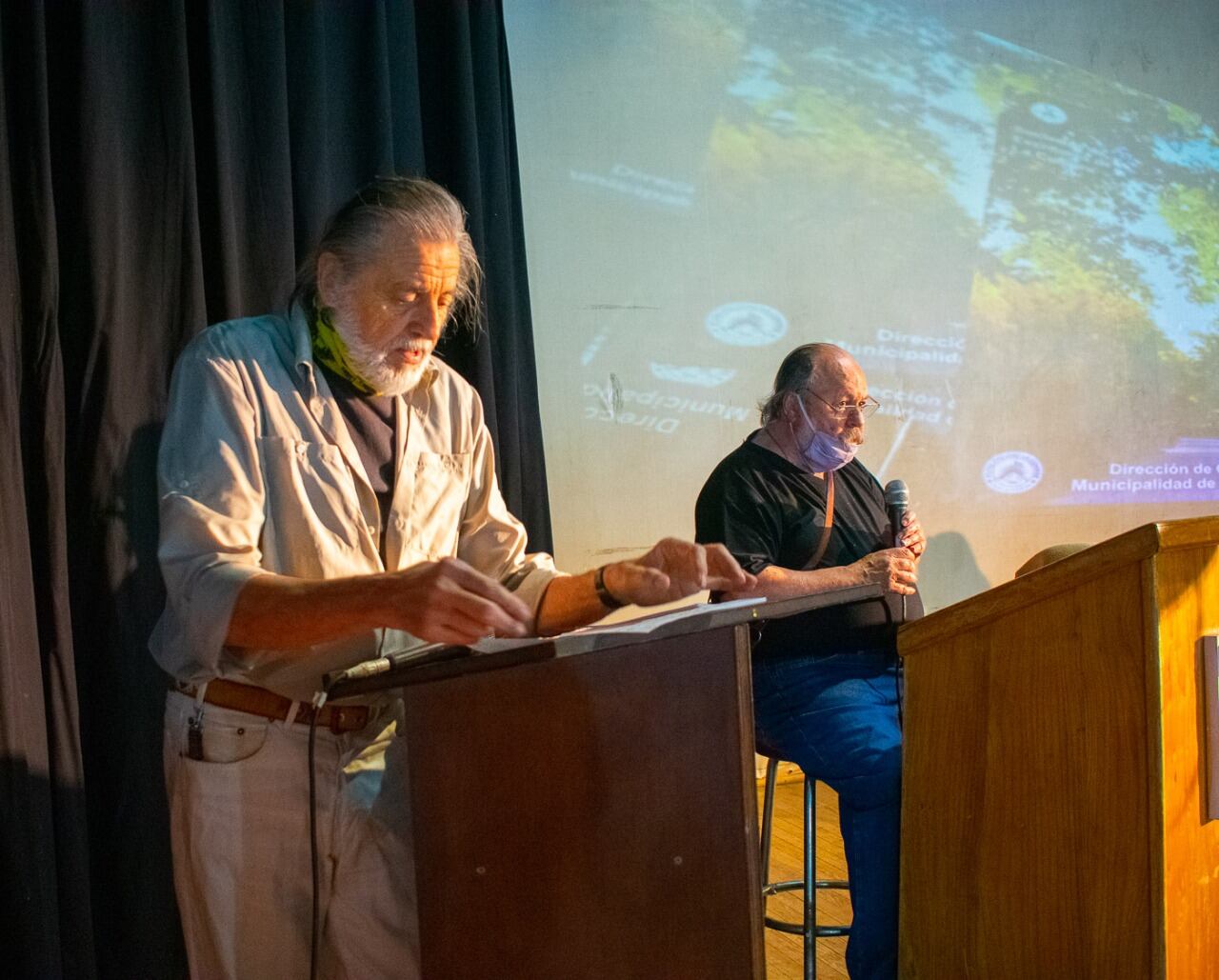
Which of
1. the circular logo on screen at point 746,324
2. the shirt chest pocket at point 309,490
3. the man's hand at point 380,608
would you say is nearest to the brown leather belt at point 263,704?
the man's hand at point 380,608

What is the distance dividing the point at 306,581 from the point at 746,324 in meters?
2.92

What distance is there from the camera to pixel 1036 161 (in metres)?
4.63

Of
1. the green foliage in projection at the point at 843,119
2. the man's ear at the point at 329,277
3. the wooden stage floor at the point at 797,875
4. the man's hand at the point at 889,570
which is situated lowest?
the wooden stage floor at the point at 797,875

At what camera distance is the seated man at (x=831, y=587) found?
213 cm

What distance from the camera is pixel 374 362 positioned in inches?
69.4

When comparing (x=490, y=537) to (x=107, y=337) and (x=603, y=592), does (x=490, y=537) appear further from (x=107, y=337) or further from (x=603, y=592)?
(x=107, y=337)

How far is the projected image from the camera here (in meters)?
3.83

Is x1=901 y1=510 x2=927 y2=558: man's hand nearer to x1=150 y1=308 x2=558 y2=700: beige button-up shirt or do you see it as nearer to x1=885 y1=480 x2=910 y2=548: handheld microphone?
x1=885 y1=480 x2=910 y2=548: handheld microphone

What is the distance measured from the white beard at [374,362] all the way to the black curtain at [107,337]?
0.81 meters

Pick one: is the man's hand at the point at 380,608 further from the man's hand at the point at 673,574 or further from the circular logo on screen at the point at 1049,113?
the circular logo on screen at the point at 1049,113

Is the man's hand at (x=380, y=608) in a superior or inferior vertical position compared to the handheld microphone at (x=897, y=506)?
superior

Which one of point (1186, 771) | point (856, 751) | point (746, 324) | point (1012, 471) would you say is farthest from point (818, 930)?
point (1012, 471)

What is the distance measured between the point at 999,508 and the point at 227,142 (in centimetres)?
323

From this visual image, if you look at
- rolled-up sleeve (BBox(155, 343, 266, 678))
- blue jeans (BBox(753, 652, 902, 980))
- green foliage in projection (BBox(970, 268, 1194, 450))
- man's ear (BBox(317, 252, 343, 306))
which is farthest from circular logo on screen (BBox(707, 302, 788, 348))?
rolled-up sleeve (BBox(155, 343, 266, 678))
